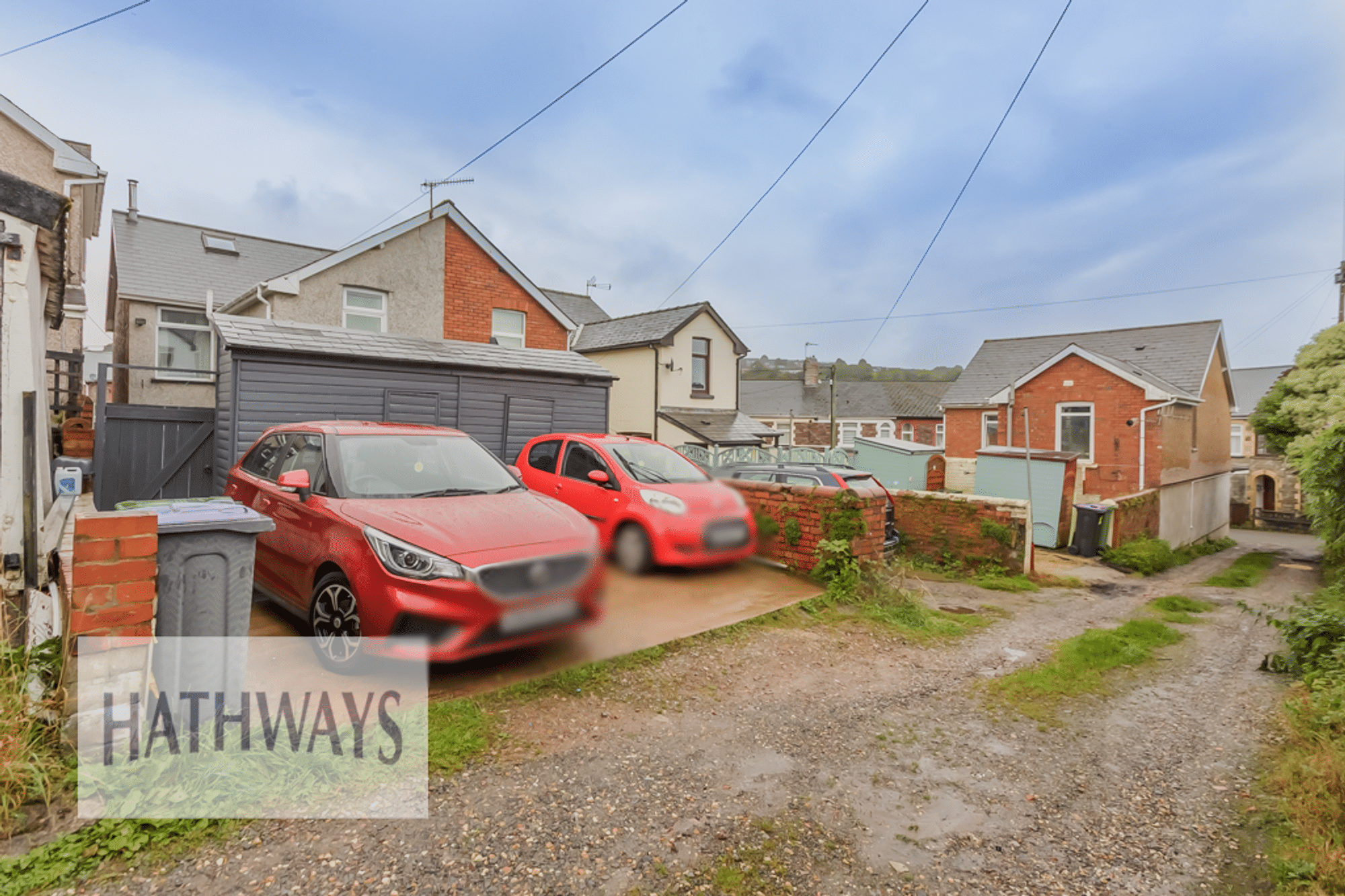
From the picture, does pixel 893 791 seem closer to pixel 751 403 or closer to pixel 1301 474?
pixel 1301 474

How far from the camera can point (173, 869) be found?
2.36 m

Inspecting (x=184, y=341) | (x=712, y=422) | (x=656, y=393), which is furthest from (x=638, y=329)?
(x=184, y=341)

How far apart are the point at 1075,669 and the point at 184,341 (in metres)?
17.6

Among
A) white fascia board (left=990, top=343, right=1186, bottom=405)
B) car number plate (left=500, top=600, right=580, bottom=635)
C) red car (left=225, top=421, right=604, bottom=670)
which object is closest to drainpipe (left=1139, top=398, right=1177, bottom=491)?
white fascia board (left=990, top=343, right=1186, bottom=405)

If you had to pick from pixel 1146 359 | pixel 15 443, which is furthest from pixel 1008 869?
pixel 1146 359

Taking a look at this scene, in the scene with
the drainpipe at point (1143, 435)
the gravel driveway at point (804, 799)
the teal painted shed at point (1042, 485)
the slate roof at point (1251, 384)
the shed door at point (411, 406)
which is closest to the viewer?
the gravel driveway at point (804, 799)

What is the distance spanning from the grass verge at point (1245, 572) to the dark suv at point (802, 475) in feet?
46.6

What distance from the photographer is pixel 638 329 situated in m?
18.9

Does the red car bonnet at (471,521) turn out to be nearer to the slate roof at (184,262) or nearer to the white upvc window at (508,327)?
the white upvc window at (508,327)

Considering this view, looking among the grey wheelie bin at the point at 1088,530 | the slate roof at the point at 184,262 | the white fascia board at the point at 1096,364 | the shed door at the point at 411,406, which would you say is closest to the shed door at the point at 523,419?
the shed door at the point at 411,406

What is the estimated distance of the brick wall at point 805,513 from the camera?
79.2 inches

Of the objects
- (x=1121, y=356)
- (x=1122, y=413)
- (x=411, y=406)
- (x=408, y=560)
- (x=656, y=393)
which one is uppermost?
(x=1121, y=356)

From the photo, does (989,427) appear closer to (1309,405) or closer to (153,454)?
(1309,405)

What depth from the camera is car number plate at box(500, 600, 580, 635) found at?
1.47 meters
